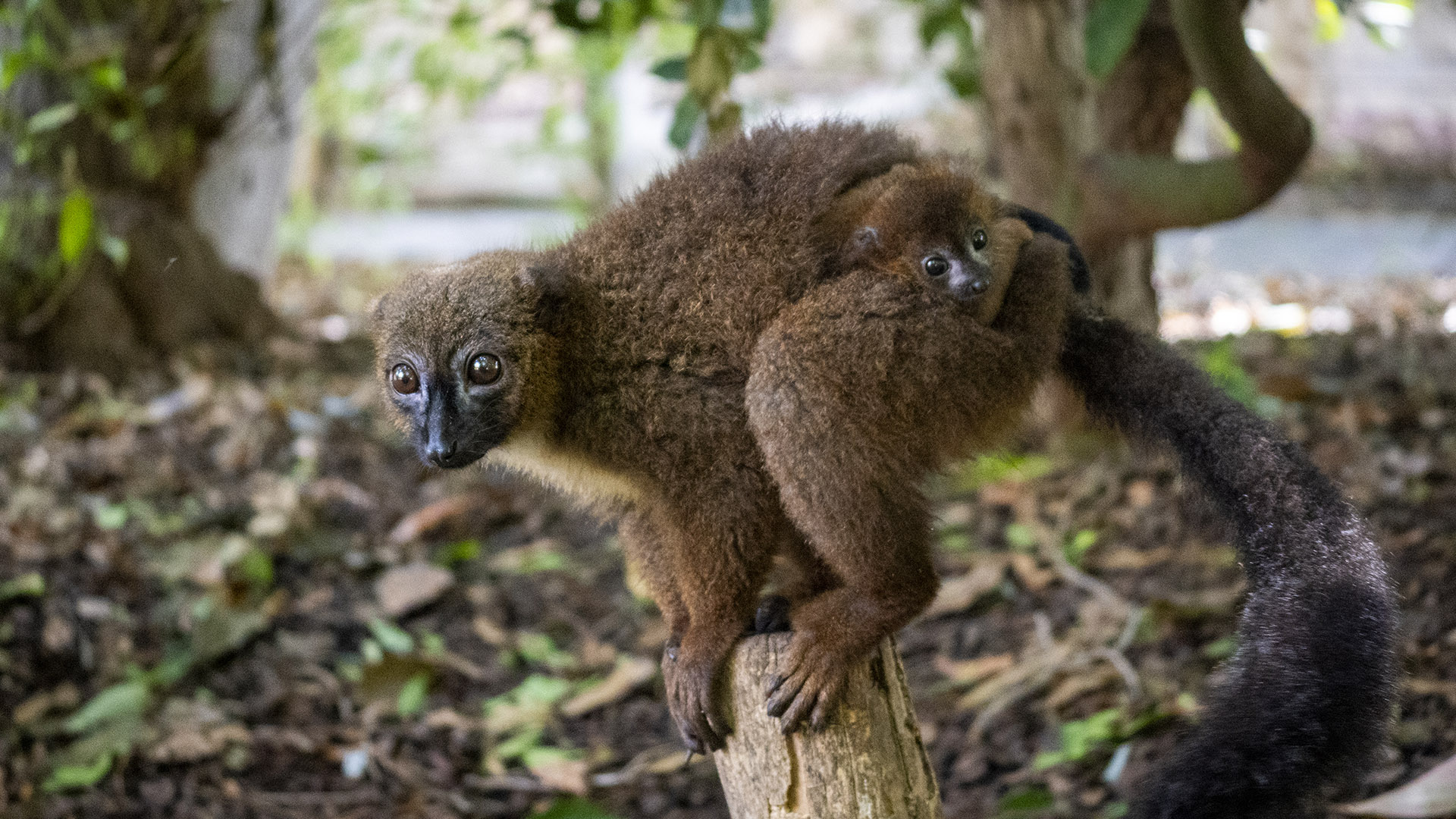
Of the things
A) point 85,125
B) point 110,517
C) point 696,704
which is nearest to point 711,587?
point 696,704

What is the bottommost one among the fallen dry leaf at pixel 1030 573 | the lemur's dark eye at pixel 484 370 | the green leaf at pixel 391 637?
the green leaf at pixel 391 637

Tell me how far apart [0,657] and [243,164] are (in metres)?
4.04

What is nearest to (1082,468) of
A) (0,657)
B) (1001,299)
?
(1001,299)

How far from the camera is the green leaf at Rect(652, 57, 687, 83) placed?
4.20m

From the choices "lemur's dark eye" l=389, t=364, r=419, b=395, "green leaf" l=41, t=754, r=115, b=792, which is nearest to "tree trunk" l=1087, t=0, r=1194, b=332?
"lemur's dark eye" l=389, t=364, r=419, b=395

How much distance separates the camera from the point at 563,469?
3434 millimetres

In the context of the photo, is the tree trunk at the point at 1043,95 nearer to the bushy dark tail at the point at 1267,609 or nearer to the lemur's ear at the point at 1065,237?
the lemur's ear at the point at 1065,237

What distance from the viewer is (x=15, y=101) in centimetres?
613

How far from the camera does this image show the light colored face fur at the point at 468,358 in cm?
317

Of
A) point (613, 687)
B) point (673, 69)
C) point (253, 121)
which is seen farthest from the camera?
point (253, 121)

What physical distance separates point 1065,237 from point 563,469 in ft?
5.25

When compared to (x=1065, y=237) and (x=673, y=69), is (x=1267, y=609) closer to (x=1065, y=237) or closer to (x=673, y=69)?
(x=1065, y=237)

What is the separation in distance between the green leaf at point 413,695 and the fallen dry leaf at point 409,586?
1.66 feet

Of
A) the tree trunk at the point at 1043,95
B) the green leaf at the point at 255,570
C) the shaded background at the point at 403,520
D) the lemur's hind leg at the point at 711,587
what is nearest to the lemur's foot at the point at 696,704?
the lemur's hind leg at the point at 711,587
